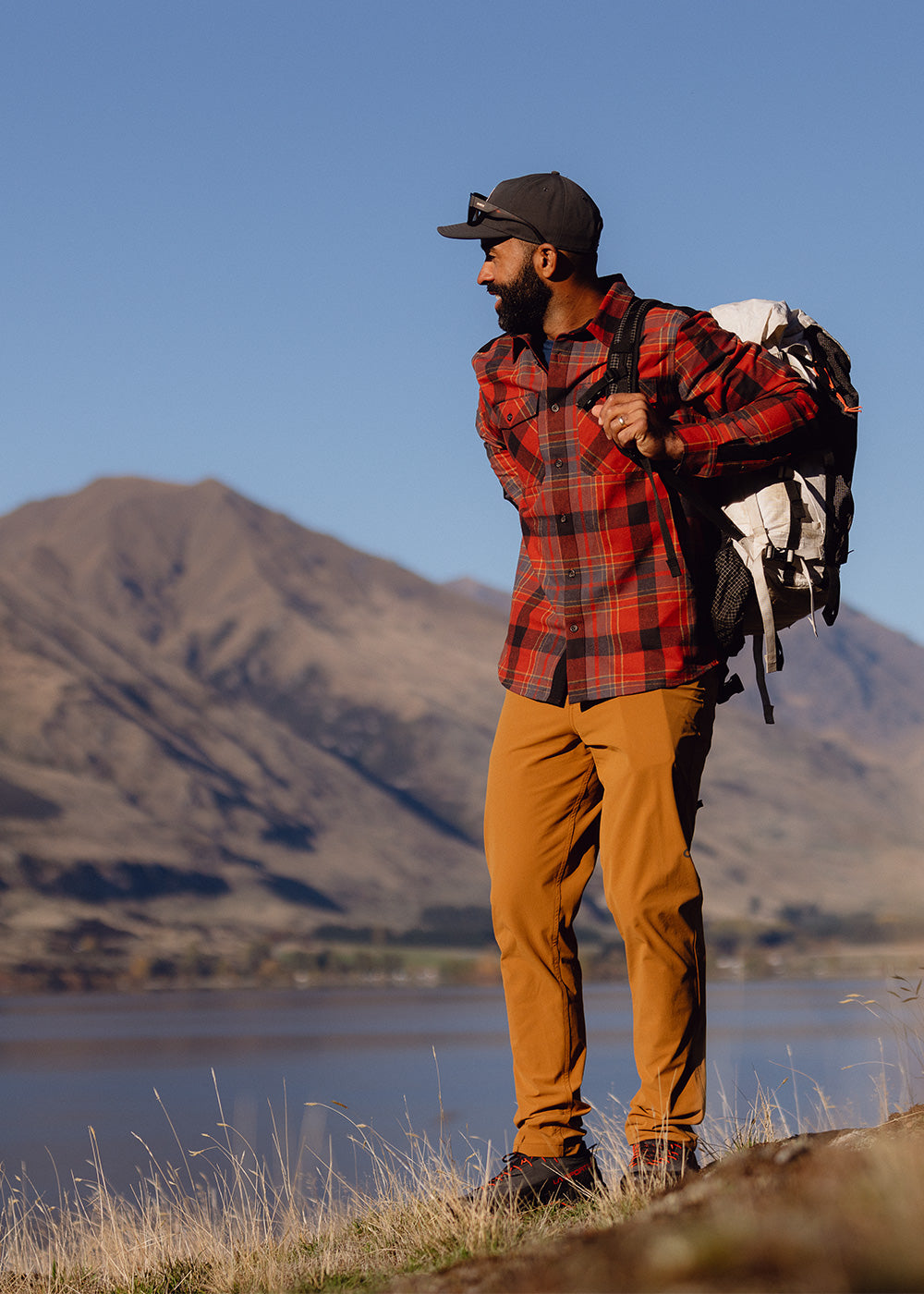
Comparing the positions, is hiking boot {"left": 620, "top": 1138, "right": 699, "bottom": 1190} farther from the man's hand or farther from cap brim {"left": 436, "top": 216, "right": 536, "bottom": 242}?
cap brim {"left": 436, "top": 216, "right": 536, "bottom": 242}

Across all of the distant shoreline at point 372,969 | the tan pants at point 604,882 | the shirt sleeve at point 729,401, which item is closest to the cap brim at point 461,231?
the shirt sleeve at point 729,401

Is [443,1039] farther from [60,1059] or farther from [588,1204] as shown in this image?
[588,1204]

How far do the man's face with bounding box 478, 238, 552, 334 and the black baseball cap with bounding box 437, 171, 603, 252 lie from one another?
0.03 metres

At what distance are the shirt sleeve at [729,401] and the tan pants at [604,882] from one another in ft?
1.66

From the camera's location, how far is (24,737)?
143 metres

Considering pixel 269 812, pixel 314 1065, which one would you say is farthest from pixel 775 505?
pixel 269 812

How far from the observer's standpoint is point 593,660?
341cm

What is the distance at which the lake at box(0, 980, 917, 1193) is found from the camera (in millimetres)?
34688

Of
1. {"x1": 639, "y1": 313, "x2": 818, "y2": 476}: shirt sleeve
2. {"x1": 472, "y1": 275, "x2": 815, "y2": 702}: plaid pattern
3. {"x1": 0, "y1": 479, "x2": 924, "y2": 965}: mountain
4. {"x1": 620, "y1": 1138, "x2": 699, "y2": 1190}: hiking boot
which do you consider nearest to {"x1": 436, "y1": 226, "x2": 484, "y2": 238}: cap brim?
{"x1": 472, "y1": 275, "x2": 815, "y2": 702}: plaid pattern

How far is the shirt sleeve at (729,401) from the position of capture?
3.26 metres

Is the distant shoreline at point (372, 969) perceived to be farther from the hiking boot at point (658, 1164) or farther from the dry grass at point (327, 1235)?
the hiking boot at point (658, 1164)

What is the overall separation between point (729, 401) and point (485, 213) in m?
0.73

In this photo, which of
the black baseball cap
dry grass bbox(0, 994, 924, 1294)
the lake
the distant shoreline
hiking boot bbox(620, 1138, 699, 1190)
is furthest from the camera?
the distant shoreline

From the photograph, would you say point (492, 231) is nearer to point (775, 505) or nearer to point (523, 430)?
point (523, 430)
